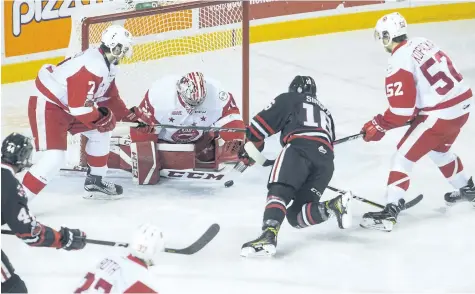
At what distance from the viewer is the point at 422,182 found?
5.51 meters

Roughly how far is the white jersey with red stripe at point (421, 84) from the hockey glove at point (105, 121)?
48.0 inches

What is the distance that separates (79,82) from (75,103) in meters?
0.09

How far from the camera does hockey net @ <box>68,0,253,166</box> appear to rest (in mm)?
5664

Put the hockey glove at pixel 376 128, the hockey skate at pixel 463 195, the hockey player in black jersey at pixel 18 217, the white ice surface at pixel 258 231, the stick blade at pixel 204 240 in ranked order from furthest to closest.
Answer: the hockey skate at pixel 463 195 < the hockey glove at pixel 376 128 < the stick blade at pixel 204 240 < the white ice surface at pixel 258 231 < the hockey player in black jersey at pixel 18 217

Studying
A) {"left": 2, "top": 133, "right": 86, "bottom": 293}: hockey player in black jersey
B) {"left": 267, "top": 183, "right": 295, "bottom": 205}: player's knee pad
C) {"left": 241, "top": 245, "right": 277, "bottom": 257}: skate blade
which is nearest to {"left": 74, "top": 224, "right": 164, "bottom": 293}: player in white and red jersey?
{"left": 2, "top": 133, "right": 86, "bottom": 293}: hockey player in black jersey

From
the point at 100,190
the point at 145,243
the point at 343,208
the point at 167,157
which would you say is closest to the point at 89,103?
the point at 100,190

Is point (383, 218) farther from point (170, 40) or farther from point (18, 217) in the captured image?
point (170, 40)

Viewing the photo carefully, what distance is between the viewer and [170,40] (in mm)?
6598

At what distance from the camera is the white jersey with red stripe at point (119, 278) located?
3.20m

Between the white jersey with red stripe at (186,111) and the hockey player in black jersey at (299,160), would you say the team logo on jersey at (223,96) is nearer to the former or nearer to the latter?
the white jersey with red stripe at (186,111)

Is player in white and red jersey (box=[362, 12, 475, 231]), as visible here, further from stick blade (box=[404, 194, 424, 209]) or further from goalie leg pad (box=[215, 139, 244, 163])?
goalie leg pad (box=[215, 139, 244, 163])

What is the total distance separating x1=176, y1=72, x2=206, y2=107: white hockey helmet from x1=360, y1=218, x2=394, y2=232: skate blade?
3.46ft

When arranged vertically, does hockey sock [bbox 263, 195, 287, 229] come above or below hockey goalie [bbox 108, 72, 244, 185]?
below

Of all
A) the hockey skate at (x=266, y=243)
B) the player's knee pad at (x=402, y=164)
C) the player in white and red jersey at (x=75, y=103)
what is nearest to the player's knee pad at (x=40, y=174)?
the player in white and red jersey at (x=75, y=103)
